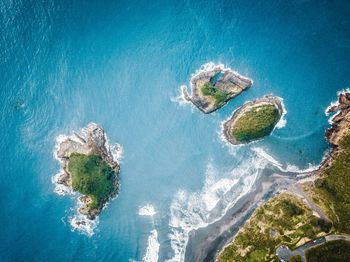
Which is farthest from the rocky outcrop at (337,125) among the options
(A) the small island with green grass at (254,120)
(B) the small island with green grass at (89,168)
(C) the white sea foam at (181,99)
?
(B) the small island with green grass at (89,168)

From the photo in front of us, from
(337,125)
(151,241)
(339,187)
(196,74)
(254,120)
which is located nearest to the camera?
(339,187)

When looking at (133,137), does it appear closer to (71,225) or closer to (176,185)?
(176,185)

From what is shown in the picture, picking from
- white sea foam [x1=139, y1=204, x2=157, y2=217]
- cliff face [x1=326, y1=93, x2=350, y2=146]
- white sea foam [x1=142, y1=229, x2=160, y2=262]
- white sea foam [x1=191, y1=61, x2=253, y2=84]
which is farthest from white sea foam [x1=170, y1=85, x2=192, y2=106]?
cliff face [x1=326, y1=93, x2=350, y2=146]

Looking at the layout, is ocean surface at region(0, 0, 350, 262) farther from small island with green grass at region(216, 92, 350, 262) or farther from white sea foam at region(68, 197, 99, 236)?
small island with green grass at region(216, 92, 350, 262)

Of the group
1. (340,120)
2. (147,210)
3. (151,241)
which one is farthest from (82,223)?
(340,120)

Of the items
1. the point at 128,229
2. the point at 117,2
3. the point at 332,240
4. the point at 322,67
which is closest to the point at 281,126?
the point at 322,67

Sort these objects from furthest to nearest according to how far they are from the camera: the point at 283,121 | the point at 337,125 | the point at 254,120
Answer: the point at 283,121 → the point at 337,125 → the point at 254,120

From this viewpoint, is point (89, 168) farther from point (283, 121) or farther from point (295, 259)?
point (295, 259)
